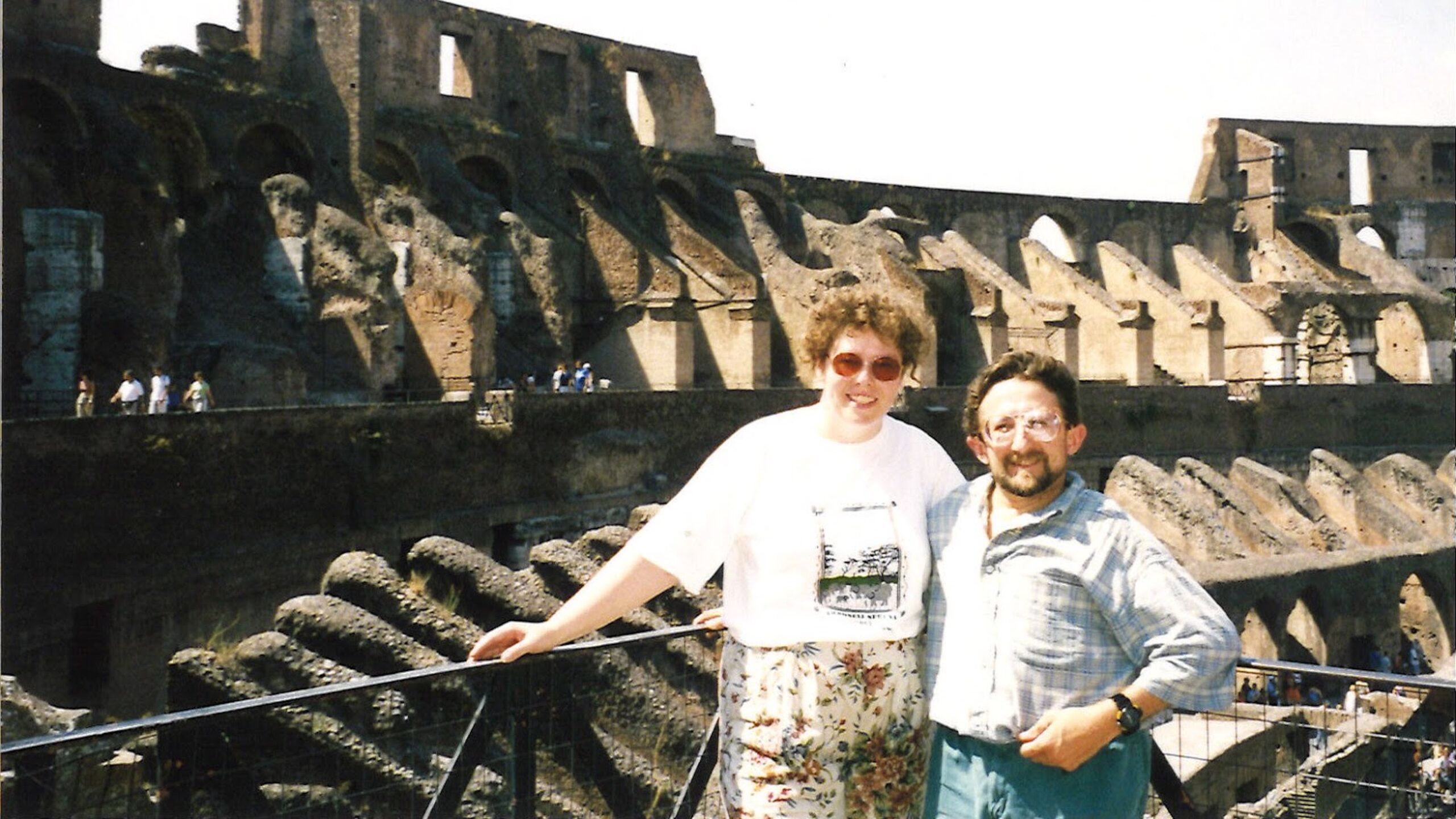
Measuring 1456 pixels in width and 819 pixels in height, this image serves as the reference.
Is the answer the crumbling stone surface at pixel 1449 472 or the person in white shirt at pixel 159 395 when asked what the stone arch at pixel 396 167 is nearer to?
the person in white shirt at pixel 159 395

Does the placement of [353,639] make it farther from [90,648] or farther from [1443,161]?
[1443,161]

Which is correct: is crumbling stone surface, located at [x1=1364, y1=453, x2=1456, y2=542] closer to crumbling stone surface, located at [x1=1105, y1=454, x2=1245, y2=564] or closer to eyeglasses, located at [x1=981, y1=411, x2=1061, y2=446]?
crumbling stone surface, located at [x1=1105, y1=454, x2=1245, y2=564]

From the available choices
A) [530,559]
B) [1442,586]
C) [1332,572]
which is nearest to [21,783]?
[530,559]

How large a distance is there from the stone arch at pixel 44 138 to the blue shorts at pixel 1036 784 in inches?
554

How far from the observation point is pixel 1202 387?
1027 inches

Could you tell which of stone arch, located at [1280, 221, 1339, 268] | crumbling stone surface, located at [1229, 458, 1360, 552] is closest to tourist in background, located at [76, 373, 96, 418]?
crumbling stone surface, located at [1229, 458, 1360, 552]

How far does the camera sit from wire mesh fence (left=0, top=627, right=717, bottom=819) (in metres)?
4.32

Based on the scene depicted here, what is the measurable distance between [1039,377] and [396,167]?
2096 cm

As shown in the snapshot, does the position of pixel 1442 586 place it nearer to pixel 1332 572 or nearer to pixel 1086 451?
pixel 1332 572

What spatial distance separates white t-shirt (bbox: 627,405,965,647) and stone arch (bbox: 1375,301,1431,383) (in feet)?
108

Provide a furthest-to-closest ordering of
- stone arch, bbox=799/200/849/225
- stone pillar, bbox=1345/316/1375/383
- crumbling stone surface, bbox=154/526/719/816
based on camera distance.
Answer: stone pillar, bbox=1345/316/1375/383, stone arch, bbox=799/200/849/225, crumbling stone surface, bbox=154/526/719/816

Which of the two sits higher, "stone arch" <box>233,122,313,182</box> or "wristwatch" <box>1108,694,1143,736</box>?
"stone arch" <box>233,122,313,182</box>

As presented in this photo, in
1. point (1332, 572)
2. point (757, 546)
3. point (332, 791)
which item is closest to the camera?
point (757, 546)

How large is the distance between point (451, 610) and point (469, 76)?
17384mm
